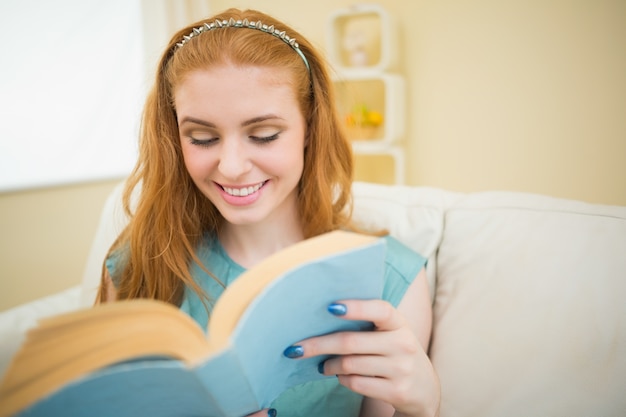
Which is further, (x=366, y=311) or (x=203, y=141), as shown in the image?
(x=203, y=141)

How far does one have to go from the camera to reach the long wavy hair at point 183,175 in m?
0.93

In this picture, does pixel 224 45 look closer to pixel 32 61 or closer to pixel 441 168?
pixel 32 61

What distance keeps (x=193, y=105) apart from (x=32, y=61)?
1493 millimetres

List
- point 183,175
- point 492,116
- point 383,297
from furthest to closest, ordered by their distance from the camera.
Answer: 1. point 492,116
2. point 183,175
3. point 383,297

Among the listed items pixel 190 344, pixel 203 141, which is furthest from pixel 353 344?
pixel 203 141

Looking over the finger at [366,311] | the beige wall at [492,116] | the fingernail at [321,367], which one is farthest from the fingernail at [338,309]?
the beige wall at [492,116]

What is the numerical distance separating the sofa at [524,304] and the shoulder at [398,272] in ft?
0.27

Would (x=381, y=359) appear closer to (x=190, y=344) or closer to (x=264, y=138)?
(x=190, y=344)

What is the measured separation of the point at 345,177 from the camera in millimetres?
1087

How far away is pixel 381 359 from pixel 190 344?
0.93ft

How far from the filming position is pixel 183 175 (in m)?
1.05

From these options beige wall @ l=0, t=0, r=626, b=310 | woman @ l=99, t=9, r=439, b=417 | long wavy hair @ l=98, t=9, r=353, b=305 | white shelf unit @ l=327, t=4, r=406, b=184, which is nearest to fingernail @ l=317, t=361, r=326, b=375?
woman @ l=99, t=9, r=439, b=417

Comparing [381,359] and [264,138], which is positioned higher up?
[264,138]

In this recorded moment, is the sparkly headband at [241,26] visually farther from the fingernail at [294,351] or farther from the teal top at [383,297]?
the fingernail at [294,351]
